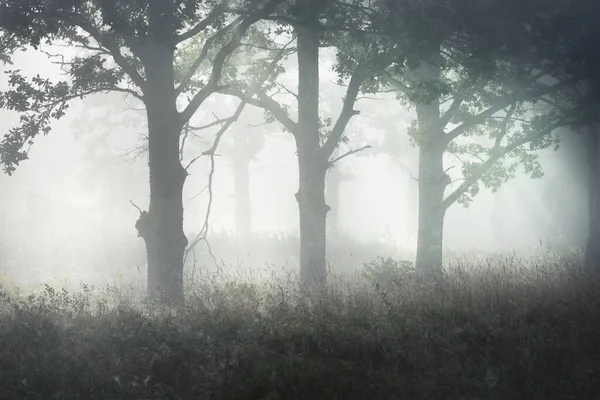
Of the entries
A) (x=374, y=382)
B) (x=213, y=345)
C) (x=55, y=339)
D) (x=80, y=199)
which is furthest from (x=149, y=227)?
(x=80, y=199)

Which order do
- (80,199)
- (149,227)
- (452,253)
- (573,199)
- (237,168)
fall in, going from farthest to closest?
1. (80,199)
2. (237,168)
3. (452,253)
4. (573,199)
5. (149,227)

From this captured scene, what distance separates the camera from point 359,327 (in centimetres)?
764

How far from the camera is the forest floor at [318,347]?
21.4 ft

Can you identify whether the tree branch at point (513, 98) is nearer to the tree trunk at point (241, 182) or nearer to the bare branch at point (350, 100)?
the bare branch at point (350, 100)

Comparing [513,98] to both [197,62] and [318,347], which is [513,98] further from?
[318,347]

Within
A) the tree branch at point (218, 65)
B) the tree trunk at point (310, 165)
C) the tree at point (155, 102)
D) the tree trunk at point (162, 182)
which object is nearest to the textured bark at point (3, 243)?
the tree at point (155, 102)

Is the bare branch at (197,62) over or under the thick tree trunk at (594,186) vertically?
over

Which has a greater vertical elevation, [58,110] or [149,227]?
[58,110]

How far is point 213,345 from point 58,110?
6.45 meters

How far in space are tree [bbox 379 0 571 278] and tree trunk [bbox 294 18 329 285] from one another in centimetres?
192

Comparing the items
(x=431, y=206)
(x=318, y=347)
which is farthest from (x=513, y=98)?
(x=318, y=347)

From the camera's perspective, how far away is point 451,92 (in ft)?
45.9

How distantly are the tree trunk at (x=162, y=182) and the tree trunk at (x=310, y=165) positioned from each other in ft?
10.5

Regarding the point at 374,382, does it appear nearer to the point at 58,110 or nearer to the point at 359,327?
the point at 359,327
